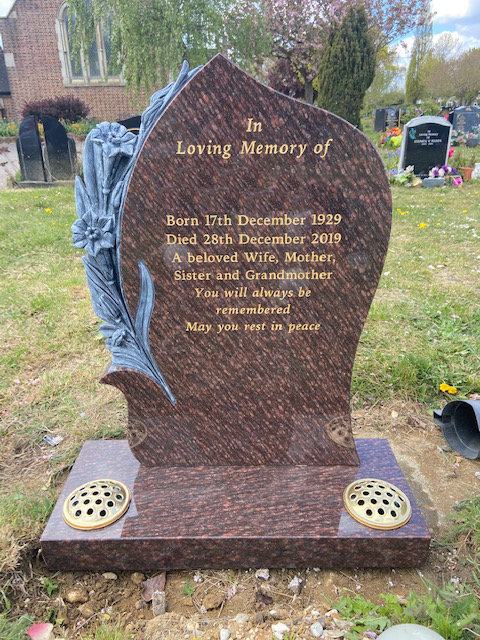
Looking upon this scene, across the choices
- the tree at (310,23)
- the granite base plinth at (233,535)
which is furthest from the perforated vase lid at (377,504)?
the tree at (310,23)

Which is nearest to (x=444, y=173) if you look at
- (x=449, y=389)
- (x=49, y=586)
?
(x=449, y=389)

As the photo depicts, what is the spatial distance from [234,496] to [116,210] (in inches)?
55.3

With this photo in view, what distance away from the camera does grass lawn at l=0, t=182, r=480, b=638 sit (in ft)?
8.67

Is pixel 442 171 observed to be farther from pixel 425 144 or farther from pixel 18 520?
→ pixel 18 520

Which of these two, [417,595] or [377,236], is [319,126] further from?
[417,595]

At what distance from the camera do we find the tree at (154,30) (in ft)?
37.9

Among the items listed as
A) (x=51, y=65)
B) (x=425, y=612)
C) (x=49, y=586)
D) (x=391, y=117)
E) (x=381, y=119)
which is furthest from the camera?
(x=381, y=119)

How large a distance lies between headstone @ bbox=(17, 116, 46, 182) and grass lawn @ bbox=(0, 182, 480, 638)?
4.64 m

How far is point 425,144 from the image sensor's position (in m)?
10.6

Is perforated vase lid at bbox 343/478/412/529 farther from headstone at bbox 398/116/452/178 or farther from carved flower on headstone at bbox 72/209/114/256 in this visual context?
headstone at bbox 398/116/452/178

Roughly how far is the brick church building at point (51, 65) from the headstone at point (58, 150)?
11358 mm

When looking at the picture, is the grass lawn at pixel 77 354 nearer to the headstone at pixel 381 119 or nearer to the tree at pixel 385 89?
the headstone at pixel 381 119

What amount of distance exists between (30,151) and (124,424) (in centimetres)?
927

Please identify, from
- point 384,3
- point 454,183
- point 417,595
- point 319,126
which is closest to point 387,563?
point 417,595
